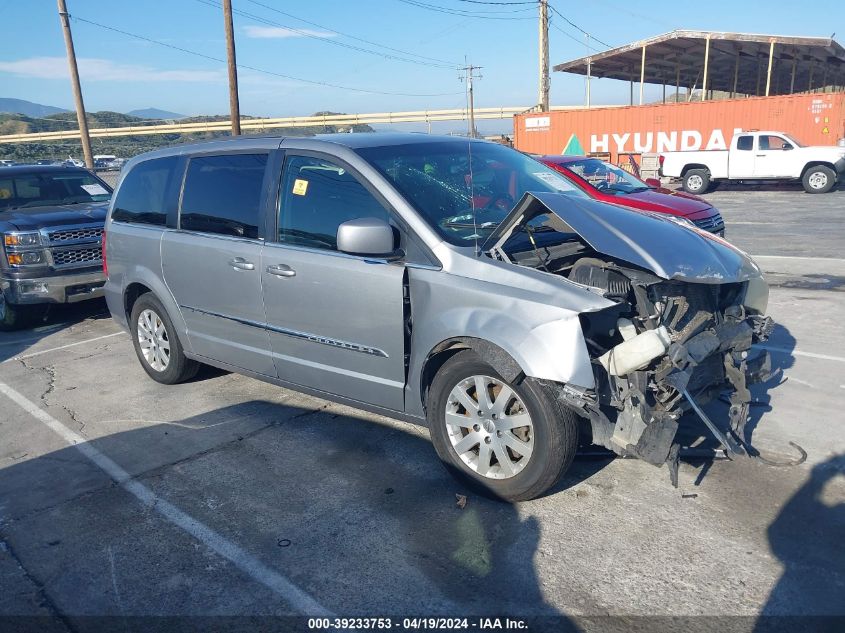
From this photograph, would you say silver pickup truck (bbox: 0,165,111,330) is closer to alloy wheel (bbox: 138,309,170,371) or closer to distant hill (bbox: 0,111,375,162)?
alloy wheel (bbox: 138,309,170,371)

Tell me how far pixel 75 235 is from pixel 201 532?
561cm

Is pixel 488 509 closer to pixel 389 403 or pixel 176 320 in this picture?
pixel 389 403

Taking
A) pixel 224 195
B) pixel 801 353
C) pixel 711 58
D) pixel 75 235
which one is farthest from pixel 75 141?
pixel 801 353

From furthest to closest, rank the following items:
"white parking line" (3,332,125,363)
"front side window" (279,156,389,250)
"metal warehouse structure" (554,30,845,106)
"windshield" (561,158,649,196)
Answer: "metal warehouse structure" (554,30,845,106), "windshield" (561,158,649,196), "white parking line" (3,332,125,363), "front side window" (279,156,389,250)

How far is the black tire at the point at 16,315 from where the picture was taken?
801 cm

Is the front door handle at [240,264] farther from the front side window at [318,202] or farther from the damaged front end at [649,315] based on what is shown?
the damaged front end at [649,315]

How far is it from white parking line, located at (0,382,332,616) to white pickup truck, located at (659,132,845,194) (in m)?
21.3

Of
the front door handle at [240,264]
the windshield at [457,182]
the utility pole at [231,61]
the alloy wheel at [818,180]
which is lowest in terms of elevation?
the alloy wheel at [818,180]

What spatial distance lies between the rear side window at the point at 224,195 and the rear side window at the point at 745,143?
20.2m

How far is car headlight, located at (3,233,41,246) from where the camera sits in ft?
24.9

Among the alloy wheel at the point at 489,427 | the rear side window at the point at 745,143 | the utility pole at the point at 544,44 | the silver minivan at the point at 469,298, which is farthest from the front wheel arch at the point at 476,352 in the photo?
the utility pole at the point at 544,44

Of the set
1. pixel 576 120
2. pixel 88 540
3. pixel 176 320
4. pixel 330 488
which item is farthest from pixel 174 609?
pixel 576 120

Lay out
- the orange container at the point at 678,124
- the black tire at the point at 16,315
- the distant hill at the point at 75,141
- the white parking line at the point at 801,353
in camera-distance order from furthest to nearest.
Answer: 1. the distant hill at the point at 75,141
2. the orange container at the point at 678,124
3. the black tire at the point at 16,315
4. the white parking line at the point at 801,353

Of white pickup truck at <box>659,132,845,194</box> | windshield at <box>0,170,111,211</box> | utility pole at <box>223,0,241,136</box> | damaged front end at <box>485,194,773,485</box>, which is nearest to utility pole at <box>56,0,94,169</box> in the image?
utility pole at <box>223,0,241,136</box>
